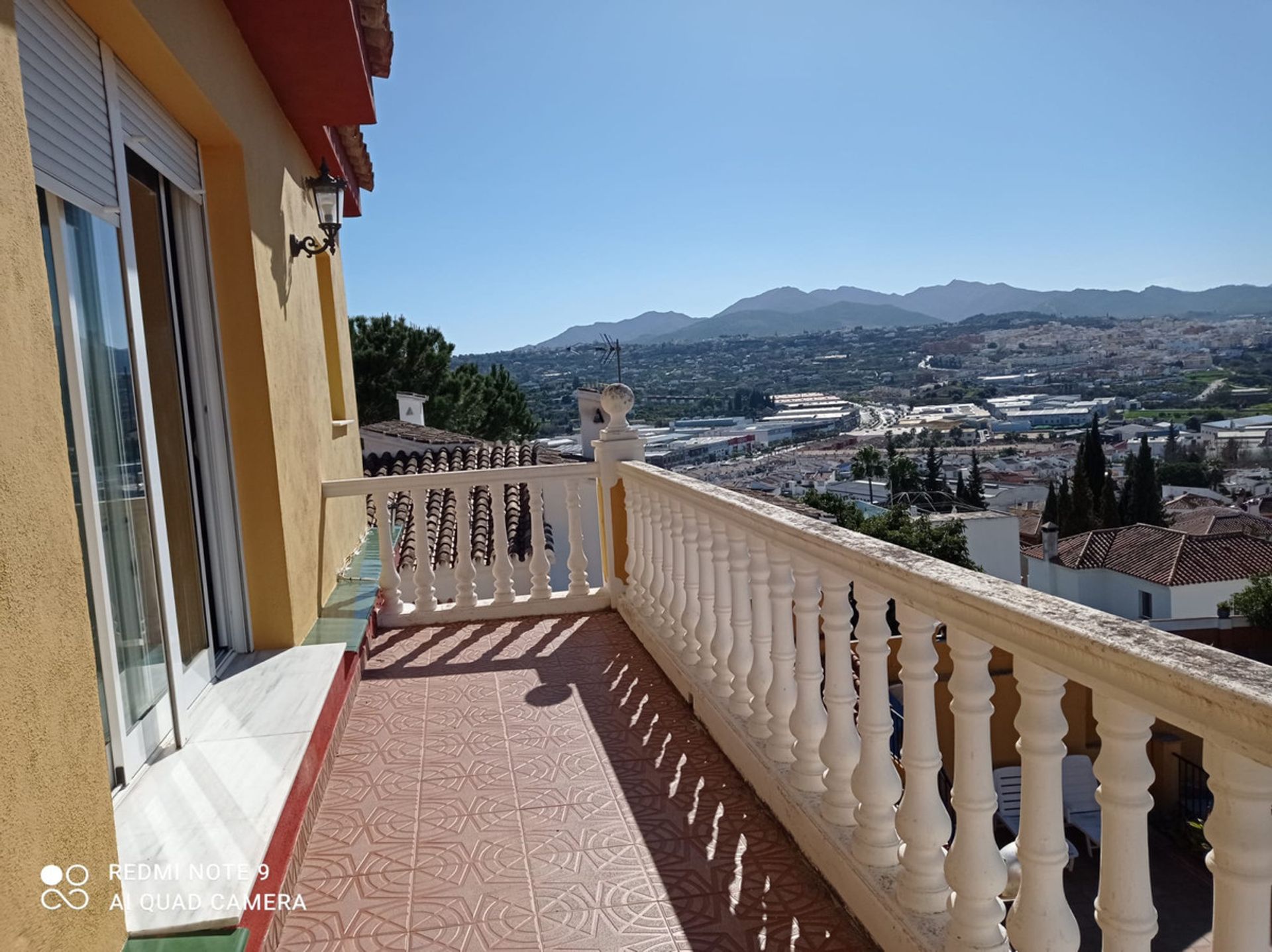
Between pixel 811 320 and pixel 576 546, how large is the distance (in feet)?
243

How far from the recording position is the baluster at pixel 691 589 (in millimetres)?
3969

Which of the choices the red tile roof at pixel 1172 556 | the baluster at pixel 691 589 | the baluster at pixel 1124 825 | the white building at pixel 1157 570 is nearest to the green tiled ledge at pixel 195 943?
the baluster at pixel 1124 825

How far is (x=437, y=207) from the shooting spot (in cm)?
1772

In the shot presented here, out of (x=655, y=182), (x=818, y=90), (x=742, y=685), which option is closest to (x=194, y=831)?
(x=742, y=685)

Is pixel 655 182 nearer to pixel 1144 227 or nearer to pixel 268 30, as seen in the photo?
pixel 268 30

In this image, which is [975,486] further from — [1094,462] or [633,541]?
[633,541]

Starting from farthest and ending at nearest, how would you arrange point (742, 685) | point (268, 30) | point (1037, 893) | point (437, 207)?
point (437, 207) < point (268, 30) < point (742, 685) < point (1037, 893)

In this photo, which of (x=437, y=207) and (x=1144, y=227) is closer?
(x=437, y=207)

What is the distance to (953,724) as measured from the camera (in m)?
1.77

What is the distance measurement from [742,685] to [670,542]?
128cm

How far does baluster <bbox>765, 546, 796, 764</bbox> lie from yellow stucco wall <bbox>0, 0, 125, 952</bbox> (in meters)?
1.86

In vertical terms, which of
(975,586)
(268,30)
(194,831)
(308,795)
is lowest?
(308,795)

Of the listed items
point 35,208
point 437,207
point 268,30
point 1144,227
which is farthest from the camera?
point 1144,227

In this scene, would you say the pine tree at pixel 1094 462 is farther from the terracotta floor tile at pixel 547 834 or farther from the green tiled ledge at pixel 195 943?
the green tiled ledge at pixel 195 943
